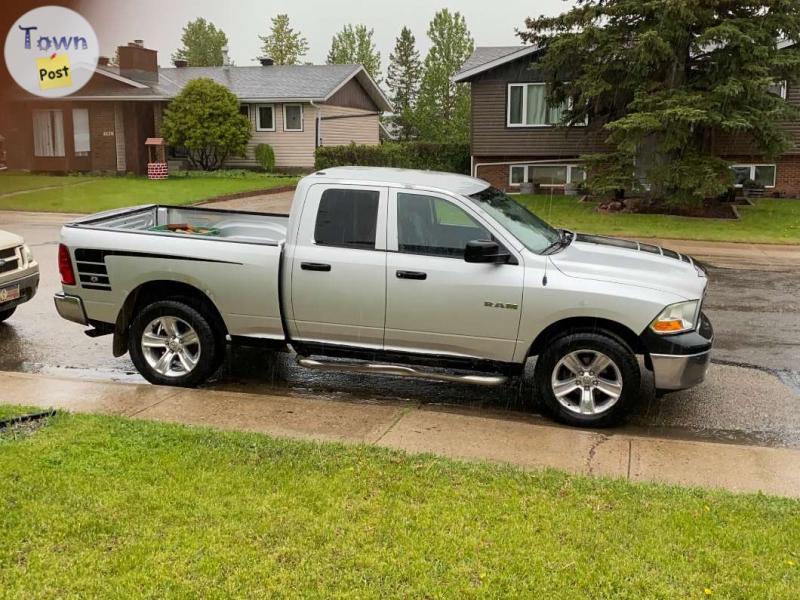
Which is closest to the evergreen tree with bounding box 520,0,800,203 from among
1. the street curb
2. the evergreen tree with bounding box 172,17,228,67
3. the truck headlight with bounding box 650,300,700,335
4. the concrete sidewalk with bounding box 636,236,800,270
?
the concrete sidewalk with bounding box 636,236,800,270

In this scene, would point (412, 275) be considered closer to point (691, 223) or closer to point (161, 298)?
point (161, 298)

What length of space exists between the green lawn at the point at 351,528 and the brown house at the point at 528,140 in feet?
73.2

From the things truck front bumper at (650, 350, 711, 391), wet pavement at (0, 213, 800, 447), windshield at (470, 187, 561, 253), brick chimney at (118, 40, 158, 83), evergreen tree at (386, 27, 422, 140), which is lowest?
wet pavement at (0, 213, 800, 447)

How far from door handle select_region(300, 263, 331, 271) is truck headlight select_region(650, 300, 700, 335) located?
8.65ft

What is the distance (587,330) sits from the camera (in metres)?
6.32

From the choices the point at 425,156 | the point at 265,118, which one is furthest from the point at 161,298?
the point at 265,118

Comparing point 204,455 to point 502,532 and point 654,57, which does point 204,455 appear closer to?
point 502,532

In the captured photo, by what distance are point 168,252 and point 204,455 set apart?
2542 mm

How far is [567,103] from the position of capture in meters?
26.6

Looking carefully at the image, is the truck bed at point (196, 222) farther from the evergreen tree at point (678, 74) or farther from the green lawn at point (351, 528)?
the evergreen tree at point (678, 74)

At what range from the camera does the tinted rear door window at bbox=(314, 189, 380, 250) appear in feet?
22.2

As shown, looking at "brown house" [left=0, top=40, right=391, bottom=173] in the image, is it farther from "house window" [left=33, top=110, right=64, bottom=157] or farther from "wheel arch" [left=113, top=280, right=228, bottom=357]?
"house window" [left=33, top=110, right=64, bottom=157]

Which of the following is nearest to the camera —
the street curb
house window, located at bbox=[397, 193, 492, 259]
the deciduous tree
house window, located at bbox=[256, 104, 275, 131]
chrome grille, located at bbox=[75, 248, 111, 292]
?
house window, located at bbox=[397, 193, 492, 259]

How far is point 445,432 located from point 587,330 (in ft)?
4.68
